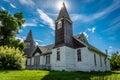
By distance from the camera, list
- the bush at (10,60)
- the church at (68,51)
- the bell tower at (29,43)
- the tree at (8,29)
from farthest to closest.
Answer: the bell tower at (29,43)
the tree at (8,29)
the church at (68,51)
the bush at (10,60)

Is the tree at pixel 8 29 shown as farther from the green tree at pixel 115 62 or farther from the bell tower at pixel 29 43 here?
the green tree at pixel 115 62

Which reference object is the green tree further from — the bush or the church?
the bush

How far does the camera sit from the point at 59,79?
11.6 meters

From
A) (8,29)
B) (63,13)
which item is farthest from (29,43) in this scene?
(63,13)

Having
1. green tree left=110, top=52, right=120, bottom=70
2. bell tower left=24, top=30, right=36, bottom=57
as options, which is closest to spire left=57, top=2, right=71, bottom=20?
bell tower left=24, top=30, right=36, bottom=57

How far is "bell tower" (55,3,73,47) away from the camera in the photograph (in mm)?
22711

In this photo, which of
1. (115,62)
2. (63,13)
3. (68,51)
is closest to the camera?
(68,51)

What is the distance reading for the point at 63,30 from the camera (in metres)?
23.0

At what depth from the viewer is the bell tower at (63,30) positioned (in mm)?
22711

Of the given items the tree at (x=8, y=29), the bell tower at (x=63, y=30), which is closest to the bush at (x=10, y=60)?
the bell tower at (x=63, y=30)

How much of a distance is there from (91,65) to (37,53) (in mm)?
14474

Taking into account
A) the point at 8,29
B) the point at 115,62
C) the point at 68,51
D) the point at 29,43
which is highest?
the point at 8,29

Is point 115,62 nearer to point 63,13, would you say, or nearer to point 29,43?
point 29,43

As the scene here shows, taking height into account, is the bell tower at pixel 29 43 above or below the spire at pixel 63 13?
below
